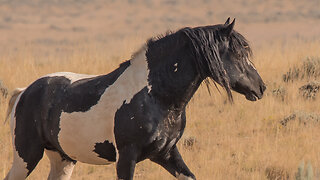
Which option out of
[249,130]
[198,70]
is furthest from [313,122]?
[198,70]

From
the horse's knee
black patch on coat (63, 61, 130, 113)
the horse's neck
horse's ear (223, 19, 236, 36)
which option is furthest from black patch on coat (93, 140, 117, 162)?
horse's ear (223, 19, 236, 36)

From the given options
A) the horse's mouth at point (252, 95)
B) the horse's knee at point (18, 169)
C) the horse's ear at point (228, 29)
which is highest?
the horse's ear at point (228, 29)

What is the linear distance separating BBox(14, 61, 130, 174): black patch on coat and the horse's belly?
0.08 metres

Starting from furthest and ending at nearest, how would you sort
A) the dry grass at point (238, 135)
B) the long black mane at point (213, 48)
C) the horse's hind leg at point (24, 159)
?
the dry grass at point (238, 135) < the horse's hind leg at point (24, 159) < the long black mane at point (213, 48)

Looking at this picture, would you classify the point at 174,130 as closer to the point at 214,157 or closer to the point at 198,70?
the point at 198,70

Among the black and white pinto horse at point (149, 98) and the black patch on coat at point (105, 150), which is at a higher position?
the black and white pinto horse at point (149, 98)

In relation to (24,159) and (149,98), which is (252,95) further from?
(24,159)

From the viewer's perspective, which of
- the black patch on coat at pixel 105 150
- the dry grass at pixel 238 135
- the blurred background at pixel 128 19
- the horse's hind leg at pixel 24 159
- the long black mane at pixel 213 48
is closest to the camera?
the long black mane at pixel 213 48

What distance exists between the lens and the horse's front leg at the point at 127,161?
5.54 metres

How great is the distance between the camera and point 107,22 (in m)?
35.9

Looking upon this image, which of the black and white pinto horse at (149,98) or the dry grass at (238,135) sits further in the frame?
the dry grass at (238,135)

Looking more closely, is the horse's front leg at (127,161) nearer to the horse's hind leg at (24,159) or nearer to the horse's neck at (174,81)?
the horse's neck at (174,81)

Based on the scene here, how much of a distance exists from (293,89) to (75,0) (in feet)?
112

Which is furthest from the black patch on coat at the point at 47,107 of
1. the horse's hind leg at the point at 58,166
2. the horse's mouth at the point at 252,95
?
the horse's mouth at the point at 252,95
